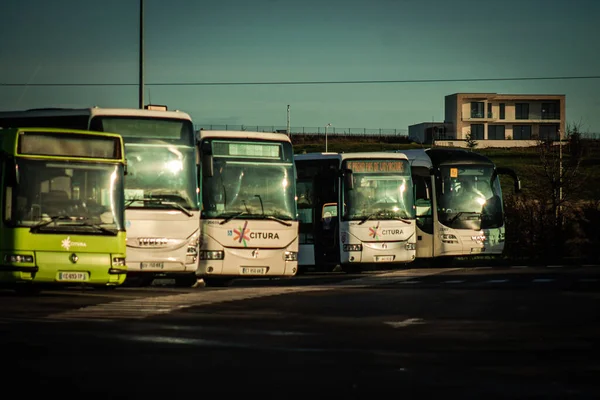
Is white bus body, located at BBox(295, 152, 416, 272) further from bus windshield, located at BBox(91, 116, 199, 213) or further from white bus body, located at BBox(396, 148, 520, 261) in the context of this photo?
bus windshield, located at BBox(91, 116, 199, 213)

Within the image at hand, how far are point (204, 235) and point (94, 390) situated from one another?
14.9 m

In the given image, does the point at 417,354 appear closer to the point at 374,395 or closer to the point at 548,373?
the point at 548,373

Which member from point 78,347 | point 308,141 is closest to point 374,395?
point 78,347

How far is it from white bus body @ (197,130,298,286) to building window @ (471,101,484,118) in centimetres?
11760

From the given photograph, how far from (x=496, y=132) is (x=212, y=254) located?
4773 inches

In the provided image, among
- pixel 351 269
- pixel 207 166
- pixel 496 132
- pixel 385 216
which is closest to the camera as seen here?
pixel 207 166

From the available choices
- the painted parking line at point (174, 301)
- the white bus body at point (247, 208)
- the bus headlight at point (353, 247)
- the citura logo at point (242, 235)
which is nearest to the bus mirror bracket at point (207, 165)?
the white bus body at point (247, 208)

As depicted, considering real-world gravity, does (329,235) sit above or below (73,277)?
above

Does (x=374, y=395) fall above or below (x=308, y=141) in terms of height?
below

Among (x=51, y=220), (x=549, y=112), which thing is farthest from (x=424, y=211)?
(x=549, y=112)

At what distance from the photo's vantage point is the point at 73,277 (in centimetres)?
1958

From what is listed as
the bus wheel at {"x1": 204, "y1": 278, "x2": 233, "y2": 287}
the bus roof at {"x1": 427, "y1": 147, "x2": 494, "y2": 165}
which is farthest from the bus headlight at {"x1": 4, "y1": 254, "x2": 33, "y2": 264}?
the bus roof at {"x1": 427, "y1": 147, "x2": 494, "y2": 165}

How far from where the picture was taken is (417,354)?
12133 millimetres

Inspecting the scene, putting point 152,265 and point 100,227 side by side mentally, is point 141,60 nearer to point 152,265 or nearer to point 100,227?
point 152,265
